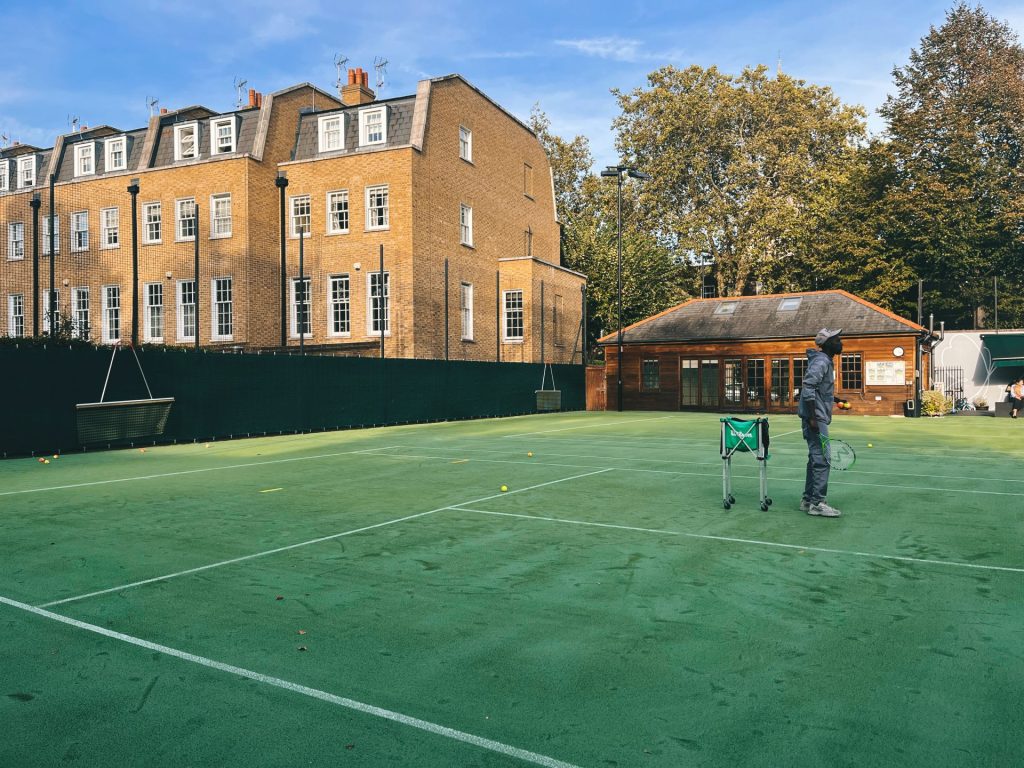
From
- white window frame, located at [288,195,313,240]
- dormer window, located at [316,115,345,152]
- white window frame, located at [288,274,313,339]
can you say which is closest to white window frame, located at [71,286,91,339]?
white window frame, located at [288,274,313,339]

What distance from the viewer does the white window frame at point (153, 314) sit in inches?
1433

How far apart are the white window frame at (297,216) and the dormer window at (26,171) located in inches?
635

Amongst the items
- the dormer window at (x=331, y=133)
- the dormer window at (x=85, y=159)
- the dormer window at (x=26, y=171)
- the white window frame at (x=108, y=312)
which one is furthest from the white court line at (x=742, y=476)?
the dormer window at (x=26, y=171)

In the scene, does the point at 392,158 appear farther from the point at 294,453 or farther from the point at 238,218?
the point at 294,453

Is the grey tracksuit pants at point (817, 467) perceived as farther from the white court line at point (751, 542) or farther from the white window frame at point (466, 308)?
the white window frame at point (466, 308)

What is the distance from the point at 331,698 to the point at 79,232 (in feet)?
137

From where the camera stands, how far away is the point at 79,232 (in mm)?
39406

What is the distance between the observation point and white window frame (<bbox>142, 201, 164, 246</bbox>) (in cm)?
3684

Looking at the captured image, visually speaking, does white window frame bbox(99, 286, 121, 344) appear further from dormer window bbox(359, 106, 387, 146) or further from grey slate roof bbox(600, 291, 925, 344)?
grey slate roof bbox(600, 291, 925, 344)

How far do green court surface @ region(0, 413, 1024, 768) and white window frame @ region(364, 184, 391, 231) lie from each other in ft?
77.9

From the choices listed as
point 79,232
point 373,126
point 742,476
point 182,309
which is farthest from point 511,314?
point 742,476

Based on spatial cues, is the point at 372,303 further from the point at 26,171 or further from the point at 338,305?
the point at 26,171

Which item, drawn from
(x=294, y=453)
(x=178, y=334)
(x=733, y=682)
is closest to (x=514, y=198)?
(x=178, y=334)

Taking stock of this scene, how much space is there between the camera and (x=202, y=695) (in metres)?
4.00
